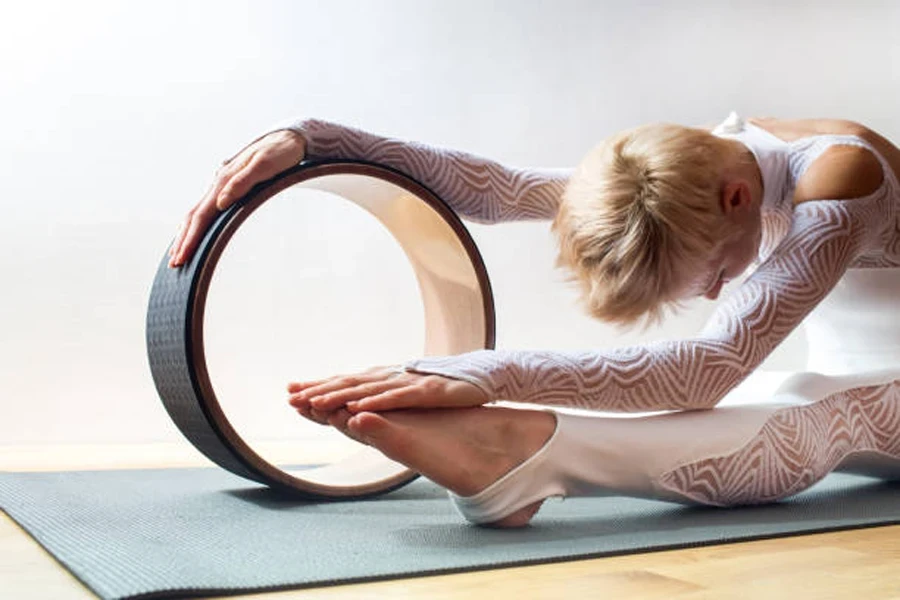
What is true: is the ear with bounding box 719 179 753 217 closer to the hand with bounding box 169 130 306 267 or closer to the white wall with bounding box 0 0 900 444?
the hand with bounding box 169 130 306 267

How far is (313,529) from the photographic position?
1.58 m

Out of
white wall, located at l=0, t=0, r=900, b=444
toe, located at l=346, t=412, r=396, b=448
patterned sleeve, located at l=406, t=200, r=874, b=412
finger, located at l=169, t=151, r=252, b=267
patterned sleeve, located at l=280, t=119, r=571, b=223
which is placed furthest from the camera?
white wall, located at l=0, t=0, r=900, b=444

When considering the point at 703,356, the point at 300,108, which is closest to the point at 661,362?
the point at 703,356

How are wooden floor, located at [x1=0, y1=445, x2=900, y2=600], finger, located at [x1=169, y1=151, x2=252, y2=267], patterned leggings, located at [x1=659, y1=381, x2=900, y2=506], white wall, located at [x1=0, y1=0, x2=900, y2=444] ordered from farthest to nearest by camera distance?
white wall, located at [x1=0, y1=0, x2=900, y2=444]
finger, located at [x1=169, y1=151, x2=252, y2=267]
patterned leggings, located at [x1=659, y1=381, x2=900, y2=506]
wooden floor, located at [x1=0, y1=445, x2=900, y2=600]

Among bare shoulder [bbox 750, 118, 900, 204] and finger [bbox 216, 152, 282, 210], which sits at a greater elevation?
finger [bbox 216, 152, 282, 210]

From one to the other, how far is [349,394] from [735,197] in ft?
2.21

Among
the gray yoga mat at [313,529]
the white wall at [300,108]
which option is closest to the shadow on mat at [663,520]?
the gray yoga mat at [313,529]

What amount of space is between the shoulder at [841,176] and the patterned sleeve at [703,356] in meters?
0.03

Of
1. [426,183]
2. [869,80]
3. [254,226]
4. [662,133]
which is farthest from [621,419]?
[869,80]

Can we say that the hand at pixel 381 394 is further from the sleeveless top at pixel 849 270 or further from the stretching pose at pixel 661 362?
the sleeveless top at pixel 849 270

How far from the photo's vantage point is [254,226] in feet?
10.4

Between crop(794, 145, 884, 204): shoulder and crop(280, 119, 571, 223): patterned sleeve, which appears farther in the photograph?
crop(280, 119, 571, 223): patterned sleeve

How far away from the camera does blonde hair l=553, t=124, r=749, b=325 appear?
1635 mm

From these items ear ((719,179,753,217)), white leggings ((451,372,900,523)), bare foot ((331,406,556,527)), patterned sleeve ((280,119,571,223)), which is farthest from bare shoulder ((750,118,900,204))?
bare foot ((331,406,556,527))
